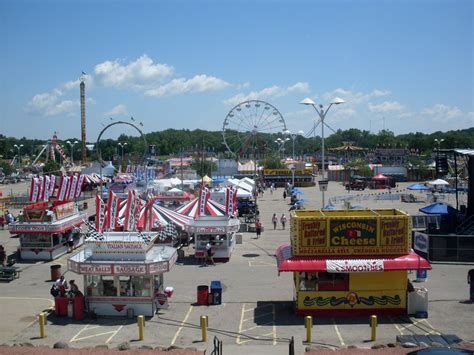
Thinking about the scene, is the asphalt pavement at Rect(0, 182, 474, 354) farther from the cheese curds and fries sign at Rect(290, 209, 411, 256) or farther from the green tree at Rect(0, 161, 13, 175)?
the green tree at Rect(0, 161, 13, 175)

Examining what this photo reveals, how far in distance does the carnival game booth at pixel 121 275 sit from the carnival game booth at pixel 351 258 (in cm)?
410

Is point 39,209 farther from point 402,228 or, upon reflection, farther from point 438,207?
point 438,207

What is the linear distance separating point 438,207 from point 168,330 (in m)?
22.7

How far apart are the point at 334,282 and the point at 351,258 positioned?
0.91 meters

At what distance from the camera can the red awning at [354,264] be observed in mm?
16328

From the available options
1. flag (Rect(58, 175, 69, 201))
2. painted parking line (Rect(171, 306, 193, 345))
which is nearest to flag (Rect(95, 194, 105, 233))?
painted parking line (Rect(171, 306, 193, 345))

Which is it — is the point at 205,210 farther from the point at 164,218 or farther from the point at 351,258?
the point at 351,258

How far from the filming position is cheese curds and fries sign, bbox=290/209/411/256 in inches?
663

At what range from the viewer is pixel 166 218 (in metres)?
28.0

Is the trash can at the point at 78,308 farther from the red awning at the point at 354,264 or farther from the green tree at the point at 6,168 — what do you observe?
the green tree at the point at 6,168

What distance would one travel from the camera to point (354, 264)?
1641 centimetres

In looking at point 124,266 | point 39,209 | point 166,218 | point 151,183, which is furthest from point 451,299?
point 151,183

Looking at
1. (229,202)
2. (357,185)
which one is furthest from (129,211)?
(357,185)

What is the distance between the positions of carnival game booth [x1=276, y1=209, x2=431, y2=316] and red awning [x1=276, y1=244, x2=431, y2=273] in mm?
58
